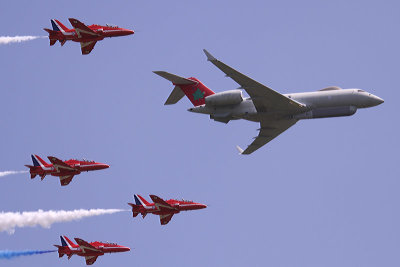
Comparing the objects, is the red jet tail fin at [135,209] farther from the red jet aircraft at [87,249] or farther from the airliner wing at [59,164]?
the airliner wing at [59,164]

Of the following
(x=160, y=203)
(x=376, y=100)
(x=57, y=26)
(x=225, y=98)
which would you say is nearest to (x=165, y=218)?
(x=160, y=203)

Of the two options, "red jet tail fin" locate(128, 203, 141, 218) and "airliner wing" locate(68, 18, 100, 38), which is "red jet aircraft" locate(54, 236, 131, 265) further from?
"airliner wing" locate(68, 18, 100, 38)

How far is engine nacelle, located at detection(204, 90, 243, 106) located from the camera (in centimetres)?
6525

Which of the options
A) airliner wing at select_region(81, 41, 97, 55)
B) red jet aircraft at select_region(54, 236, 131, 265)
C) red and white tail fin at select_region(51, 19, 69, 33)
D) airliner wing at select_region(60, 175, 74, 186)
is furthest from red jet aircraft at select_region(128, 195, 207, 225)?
red and white tail fin at select_region(51, 19, 69, 33)

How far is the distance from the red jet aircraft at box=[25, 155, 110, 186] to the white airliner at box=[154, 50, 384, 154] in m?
9.21

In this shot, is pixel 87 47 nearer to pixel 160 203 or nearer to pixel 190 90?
pixel 190 90

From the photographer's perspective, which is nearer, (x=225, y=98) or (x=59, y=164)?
(x=225, y=98)

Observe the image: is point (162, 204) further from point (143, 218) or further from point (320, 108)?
point (320, 108)

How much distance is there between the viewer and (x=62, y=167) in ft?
229

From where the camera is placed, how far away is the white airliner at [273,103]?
211 feet

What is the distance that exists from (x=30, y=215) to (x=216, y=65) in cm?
2190

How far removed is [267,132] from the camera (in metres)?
71.2

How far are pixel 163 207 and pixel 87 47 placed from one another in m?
16.5

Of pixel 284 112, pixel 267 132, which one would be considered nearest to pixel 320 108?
pixel 284 112
